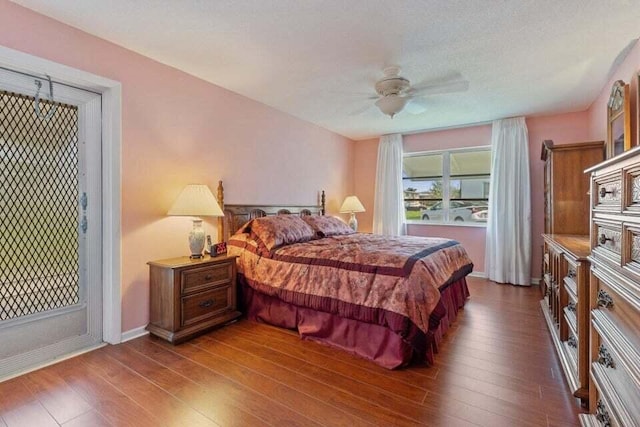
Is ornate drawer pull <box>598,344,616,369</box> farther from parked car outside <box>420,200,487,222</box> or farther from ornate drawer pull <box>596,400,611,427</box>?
parked car outside <box>420,200,487,222</box>

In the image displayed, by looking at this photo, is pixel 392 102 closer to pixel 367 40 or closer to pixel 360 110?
pixel 367 40

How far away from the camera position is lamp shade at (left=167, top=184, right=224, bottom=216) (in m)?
2.62

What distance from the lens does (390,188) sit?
545 centimetres

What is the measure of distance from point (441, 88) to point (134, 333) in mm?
3701

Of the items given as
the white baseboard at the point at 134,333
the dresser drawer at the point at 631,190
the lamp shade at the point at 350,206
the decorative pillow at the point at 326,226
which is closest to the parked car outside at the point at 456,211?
the lamp shade at the point at 350,206

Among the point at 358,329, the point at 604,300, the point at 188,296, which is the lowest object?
the point at 358,329

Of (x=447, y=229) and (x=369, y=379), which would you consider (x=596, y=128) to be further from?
(x=369, y=379)

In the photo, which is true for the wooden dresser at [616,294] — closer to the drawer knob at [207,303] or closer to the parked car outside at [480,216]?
the drawer knob at [207,303]

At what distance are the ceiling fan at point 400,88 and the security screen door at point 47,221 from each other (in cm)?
247

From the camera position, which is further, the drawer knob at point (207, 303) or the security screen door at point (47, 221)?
the drawer knob at point (207, 303)

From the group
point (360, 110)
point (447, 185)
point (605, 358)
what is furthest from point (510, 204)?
point (605, 358)

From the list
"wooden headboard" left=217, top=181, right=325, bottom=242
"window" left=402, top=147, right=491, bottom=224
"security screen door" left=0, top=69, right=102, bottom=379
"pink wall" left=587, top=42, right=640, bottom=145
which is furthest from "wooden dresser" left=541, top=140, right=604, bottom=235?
"security screen door" left=0, top=69, right=102, bottom=379

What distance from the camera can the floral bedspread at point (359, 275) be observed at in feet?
7.13

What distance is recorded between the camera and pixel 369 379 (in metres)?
1.96
